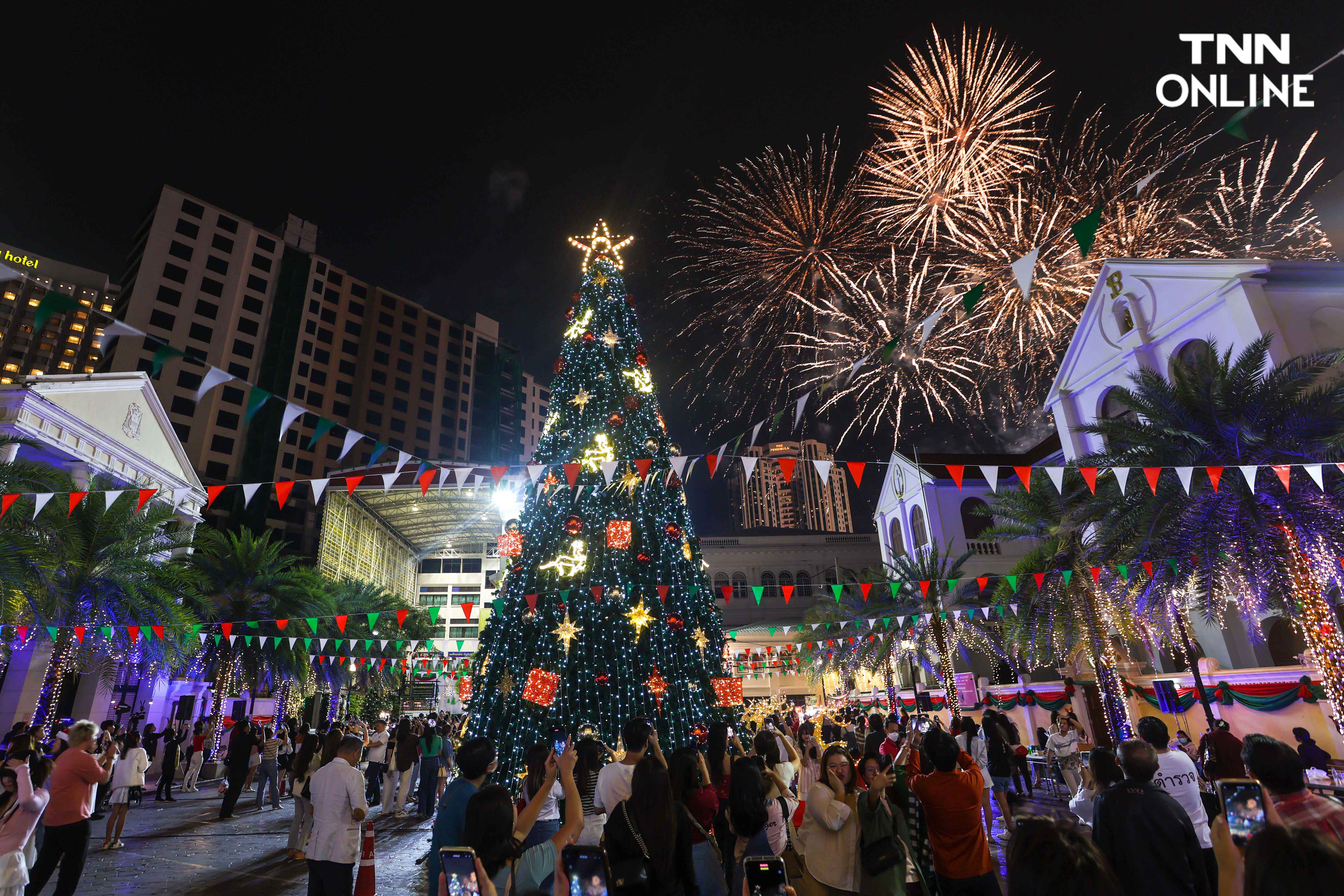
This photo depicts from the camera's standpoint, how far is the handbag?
141 inches

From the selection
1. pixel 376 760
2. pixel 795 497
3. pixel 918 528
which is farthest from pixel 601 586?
pixel 795 497

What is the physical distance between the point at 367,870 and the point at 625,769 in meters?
2.08

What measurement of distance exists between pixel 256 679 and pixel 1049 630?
2579 centimetres

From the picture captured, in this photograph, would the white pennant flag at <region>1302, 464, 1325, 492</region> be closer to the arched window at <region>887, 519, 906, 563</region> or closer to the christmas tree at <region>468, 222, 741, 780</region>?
the christmas tree at <region>468, 222, 741, 780</region>

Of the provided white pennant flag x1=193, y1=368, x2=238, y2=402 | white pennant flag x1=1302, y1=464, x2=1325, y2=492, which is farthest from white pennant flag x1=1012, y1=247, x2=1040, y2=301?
white pennant flag x1=193, y1=368, x2=238, y2=402

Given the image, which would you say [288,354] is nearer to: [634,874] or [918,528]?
[918,528]

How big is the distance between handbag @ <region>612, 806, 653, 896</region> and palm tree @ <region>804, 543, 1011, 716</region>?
73.3ft

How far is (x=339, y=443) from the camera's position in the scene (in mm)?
56688

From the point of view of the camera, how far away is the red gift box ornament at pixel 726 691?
12.6m

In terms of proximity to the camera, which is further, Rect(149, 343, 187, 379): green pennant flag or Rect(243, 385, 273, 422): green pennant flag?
Rect(243, 385, 273, 422): green pennant flag

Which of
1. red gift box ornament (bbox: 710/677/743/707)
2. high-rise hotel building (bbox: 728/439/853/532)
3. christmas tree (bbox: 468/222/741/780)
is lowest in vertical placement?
red gift box ornament (bbox: 710/677/743/707)

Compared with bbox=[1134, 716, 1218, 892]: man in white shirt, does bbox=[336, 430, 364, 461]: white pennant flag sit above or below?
above

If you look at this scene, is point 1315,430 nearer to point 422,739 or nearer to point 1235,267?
point 1235,267

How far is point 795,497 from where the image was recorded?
174 meters
